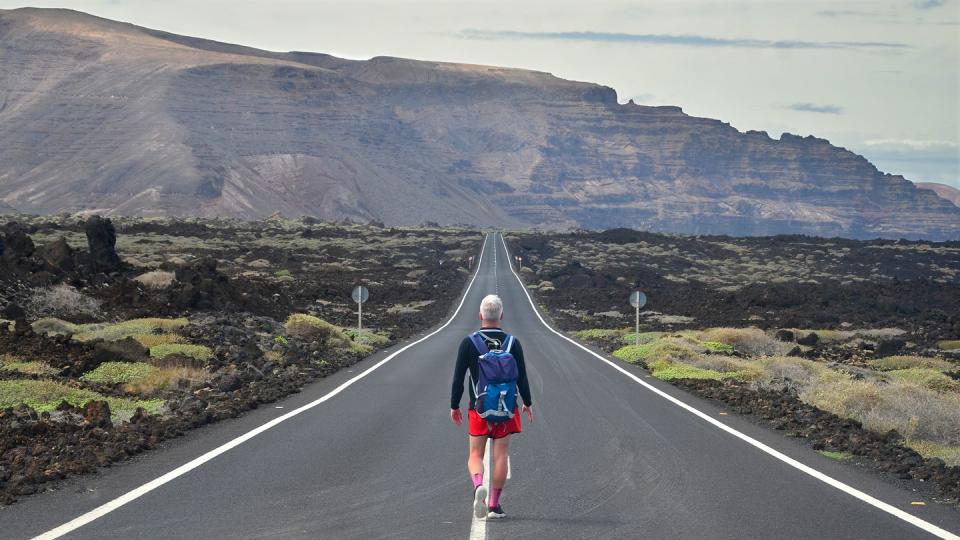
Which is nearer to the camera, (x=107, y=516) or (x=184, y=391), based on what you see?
(x=107, y=516)

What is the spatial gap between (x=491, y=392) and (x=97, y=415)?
6.92 m

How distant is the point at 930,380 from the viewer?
23188 millimetres

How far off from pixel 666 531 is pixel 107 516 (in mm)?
4462

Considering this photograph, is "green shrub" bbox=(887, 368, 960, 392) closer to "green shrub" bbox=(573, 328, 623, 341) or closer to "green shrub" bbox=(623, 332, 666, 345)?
"green shrub" bbox=(623, 332, 666, 345)

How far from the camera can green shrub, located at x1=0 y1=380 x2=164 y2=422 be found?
48.0 ft

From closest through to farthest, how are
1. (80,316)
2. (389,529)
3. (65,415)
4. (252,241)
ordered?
1. (389,529)
2. (65,415)
3. (80,316)
4. (252,241)

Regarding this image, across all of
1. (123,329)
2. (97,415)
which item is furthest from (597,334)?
(97,415)

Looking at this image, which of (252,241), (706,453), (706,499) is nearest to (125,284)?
(706,453)

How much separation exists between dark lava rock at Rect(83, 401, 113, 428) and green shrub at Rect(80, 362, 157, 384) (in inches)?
171

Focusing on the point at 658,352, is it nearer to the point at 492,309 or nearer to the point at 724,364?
the point at 724,364

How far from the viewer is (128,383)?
1767 centimetres

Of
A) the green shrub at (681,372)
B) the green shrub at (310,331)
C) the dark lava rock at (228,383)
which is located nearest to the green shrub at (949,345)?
the green shrub at (681,372)

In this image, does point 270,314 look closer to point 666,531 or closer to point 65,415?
point 65,415

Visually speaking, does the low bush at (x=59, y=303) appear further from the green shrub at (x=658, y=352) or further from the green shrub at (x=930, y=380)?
the green shrub at (x=930, y=380)
